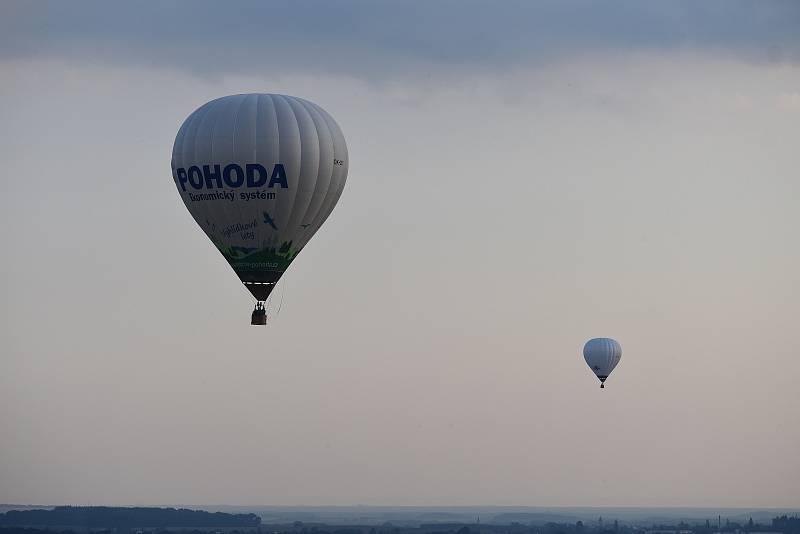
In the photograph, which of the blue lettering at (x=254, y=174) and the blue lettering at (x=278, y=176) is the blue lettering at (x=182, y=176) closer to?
the blue lettering at (x=254, y=174)

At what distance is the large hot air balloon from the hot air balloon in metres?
54.3

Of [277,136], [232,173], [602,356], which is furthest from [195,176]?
[602,356]

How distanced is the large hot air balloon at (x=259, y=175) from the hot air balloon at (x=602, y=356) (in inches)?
2138

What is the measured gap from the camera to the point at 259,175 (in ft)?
186

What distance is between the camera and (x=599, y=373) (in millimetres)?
109375

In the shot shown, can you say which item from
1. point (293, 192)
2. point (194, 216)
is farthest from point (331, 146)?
point (194, 216)

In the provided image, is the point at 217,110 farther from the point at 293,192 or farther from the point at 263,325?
the point at 263,325

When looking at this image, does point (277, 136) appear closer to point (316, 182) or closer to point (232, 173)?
point (232, 173)

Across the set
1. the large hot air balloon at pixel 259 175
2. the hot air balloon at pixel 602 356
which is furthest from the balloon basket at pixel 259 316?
the hot air balloon at pixel 602 356

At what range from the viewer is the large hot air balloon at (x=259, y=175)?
56812 mm

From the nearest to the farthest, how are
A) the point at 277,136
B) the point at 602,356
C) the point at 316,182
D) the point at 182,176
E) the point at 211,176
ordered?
the point at 277,136 < the point at 211,176 < the point at 316,182 < the point at 182,176 < the point at 602,356

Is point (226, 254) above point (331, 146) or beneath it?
beneath

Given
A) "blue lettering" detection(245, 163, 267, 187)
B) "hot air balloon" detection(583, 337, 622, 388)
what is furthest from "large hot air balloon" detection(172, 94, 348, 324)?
"hot air balloon" detection(583, 337, 622, 388)

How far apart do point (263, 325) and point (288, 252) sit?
3038mm
